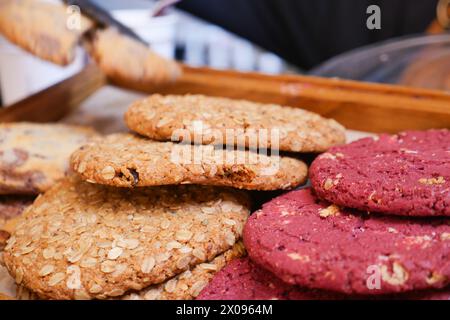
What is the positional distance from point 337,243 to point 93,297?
40cm

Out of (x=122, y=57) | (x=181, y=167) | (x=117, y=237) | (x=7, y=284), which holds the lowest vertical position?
(x=7, y=284)

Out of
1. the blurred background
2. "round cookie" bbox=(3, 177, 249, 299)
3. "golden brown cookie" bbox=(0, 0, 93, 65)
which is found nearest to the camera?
"round cookie" bbox=(3, 177, 249, 299)

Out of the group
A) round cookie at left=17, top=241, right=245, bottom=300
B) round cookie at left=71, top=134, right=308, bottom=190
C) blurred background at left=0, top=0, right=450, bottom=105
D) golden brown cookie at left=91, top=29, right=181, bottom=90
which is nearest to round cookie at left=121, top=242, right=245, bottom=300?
round cookie at left=17, top=241, right=245, bottom=300

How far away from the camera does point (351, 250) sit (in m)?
0.70

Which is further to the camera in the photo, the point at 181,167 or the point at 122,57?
the point at 122,57

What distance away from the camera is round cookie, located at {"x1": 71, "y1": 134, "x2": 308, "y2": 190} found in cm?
82

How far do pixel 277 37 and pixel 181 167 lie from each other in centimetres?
229

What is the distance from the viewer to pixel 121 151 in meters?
0.90

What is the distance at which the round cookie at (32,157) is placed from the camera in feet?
3.67

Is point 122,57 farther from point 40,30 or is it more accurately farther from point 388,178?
point 388,178

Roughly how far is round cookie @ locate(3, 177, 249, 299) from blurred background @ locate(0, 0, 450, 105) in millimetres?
1132

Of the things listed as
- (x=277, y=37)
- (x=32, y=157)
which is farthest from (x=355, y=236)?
(x=277, y=37)

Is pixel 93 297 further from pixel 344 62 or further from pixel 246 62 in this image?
pixel 246 62

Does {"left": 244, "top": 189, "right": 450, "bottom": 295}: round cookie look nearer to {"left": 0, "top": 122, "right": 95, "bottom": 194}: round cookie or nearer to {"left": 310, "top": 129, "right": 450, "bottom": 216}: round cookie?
{"left": 310, "top": 129, "right": 450, "bottom": 216}: round cookie
